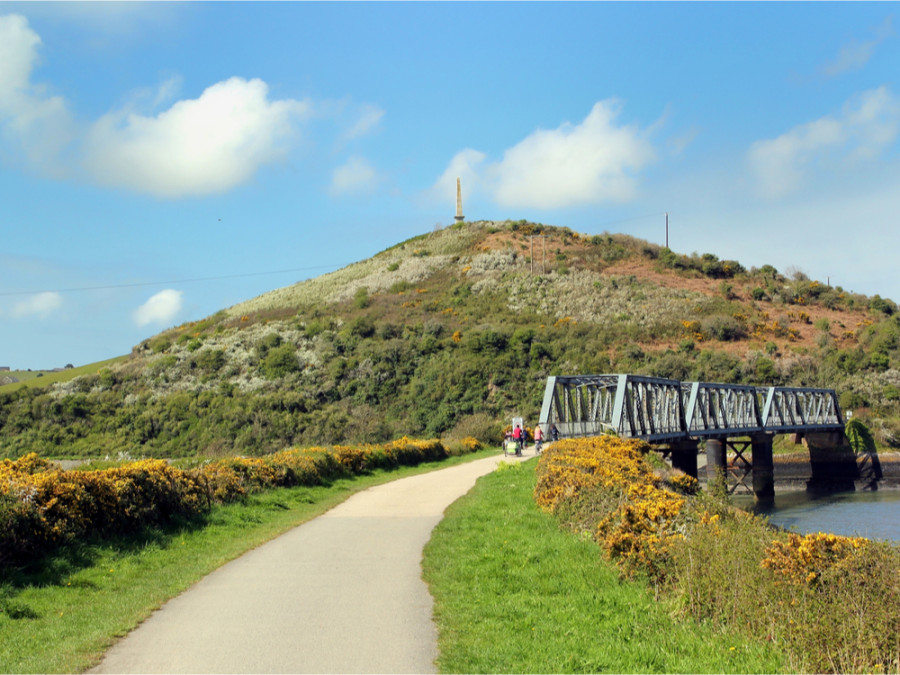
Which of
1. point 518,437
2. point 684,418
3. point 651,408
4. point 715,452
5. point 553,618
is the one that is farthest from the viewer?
point 715,452

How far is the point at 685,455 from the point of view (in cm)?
3841

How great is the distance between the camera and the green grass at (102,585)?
270 inches

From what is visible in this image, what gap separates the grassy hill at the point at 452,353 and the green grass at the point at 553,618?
32519mm

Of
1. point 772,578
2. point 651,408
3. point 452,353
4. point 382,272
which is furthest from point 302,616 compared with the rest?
point 382,272

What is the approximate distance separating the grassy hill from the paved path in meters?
32.3

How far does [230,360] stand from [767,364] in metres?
44.9

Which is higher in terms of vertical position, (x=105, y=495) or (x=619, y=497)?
(x=105, y=495)

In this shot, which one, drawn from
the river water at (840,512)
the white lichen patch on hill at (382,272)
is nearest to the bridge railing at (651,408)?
the river water at (840,512)

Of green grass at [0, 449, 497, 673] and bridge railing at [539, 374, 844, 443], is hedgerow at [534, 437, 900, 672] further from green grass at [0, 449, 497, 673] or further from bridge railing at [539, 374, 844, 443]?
bridge railing at [539, 374, 844, 443]

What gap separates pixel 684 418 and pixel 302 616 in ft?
115

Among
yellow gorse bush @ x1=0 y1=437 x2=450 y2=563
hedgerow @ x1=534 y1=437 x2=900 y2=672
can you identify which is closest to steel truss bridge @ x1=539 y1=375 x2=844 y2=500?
yellow gorse bush @ x1=0 y1=437 x2=450 y2=563

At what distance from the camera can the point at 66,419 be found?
54.7 metres

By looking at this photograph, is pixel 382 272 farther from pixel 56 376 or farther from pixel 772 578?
pixel 772 578

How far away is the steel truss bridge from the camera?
33094 millimetres
